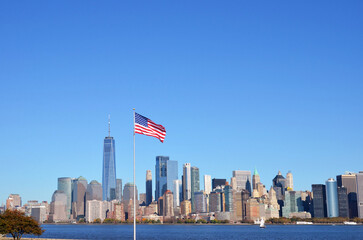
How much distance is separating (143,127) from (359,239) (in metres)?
145

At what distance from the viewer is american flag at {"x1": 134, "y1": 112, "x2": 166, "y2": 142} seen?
59.8 m

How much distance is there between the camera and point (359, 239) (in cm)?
18225

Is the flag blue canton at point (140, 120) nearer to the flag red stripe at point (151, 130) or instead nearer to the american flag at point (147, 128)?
the american flag at point (147, 128)

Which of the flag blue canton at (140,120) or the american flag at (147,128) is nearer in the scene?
the american flag at (147,128)

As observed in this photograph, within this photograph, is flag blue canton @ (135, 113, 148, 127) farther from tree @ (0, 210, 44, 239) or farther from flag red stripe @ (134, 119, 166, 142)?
tree @ (0, 210, 44, 239)

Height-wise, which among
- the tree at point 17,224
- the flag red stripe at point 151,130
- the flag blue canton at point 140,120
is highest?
the flag blue canton at point 140,120

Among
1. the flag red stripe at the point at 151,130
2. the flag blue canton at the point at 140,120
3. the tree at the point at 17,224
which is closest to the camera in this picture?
the flag red stripe at the point at 151,130

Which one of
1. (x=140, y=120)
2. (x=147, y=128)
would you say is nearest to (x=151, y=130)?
(x=147, y=128)

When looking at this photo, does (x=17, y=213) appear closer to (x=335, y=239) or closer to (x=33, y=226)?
(x=33, y=226)

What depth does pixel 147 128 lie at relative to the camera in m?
60.3

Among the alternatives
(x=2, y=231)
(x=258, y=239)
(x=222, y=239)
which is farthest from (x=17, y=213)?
(x=258, y=239)

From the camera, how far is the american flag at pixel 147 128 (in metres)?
59.8

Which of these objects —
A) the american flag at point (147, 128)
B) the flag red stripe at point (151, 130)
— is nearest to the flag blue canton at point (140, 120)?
the american flag at point (147, 128)

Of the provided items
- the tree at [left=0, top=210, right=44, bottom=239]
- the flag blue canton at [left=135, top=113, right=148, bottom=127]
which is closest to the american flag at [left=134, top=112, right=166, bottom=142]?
the flag blue canton at [left=135, top=113, right=148, bottom=127]
